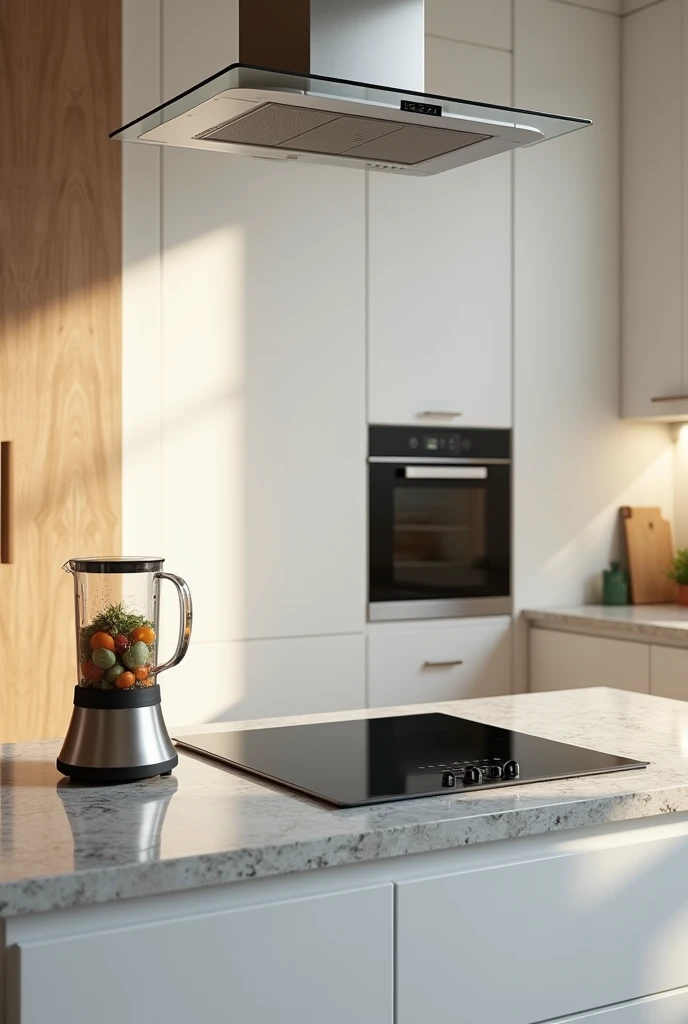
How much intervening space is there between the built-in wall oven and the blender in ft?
6.82

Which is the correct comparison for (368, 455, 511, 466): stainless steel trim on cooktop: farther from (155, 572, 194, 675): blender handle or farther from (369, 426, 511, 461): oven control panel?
(155, 572, 194, 675): blender handle

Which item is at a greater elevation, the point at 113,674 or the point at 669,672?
the point at 113,674

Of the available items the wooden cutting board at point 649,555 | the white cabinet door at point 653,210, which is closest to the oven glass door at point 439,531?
the wooden cutting board at point 649,555

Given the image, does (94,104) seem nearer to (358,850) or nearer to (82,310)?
(82,310)

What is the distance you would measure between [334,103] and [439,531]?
2.27 meters

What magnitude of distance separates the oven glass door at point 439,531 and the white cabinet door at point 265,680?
0.24m

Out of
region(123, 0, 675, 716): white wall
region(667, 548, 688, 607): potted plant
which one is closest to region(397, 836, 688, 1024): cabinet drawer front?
region(123, 0, 675, 716): white wall

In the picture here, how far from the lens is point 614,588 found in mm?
4051

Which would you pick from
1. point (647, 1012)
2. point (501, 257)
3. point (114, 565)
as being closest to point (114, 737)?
point (114, 565)

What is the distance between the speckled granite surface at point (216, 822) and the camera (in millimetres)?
1232

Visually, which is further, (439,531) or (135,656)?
(439,531)

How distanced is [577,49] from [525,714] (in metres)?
2.71

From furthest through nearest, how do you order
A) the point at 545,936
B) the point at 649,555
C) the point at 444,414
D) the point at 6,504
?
1. the point at 649,555
2. the point at 444,414
3. the point at 6,504
4. the point at 545,936

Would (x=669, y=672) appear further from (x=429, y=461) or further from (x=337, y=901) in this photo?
(x=337, y=901)
